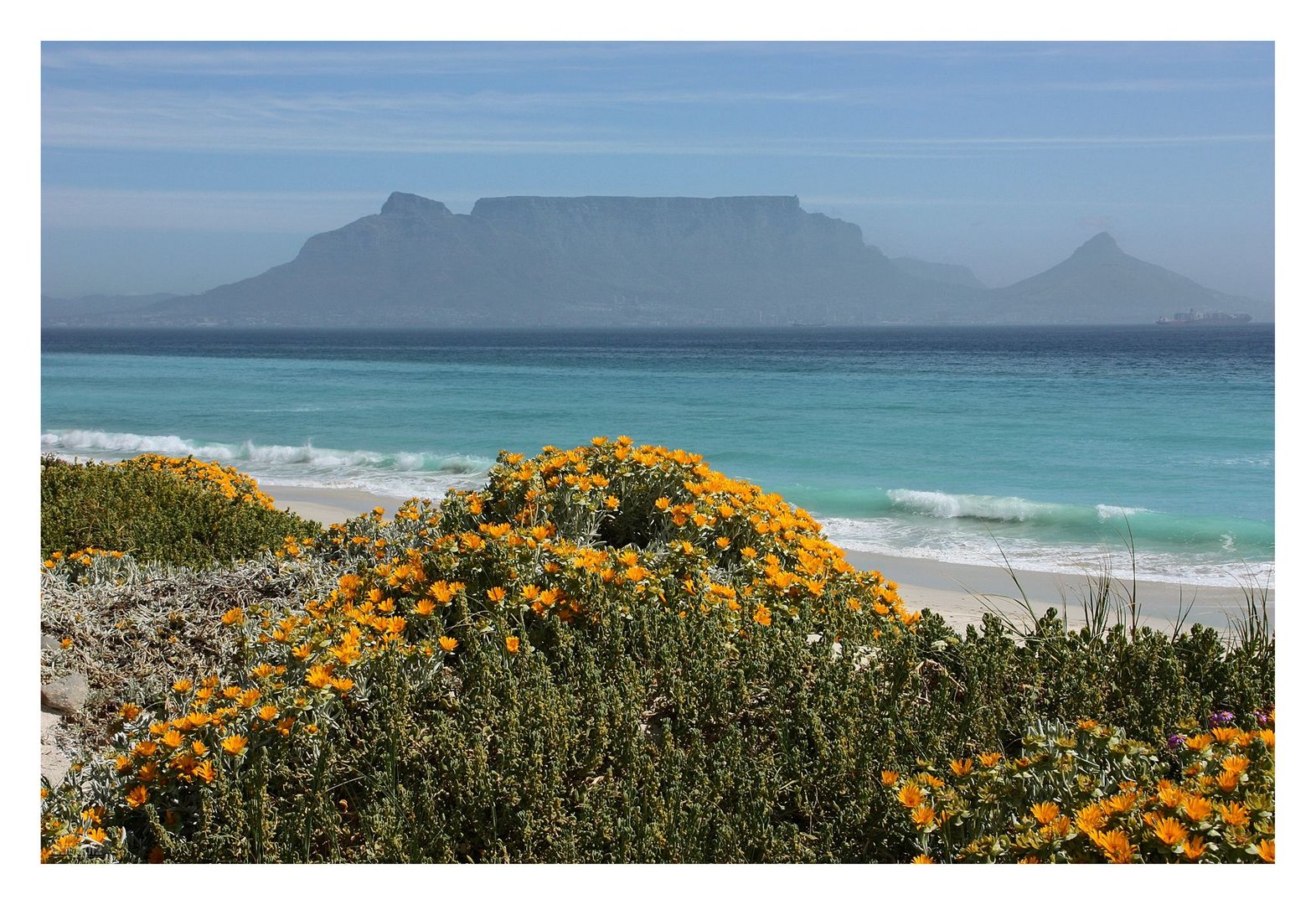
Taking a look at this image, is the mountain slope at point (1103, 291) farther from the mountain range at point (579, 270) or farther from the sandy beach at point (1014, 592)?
the sandy beach at point (1014, 592)

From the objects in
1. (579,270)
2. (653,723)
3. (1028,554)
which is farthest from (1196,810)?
(579,270)

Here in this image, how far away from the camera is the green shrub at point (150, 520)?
604cm

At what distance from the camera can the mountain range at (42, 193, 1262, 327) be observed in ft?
315

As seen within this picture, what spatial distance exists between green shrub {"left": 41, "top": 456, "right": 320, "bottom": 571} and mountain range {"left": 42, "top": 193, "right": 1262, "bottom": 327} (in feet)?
290

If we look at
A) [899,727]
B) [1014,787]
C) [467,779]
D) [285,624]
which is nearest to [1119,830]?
[1014,787]

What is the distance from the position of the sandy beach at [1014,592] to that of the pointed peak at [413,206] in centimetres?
9979

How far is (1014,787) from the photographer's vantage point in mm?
2443

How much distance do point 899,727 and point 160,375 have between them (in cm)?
5319

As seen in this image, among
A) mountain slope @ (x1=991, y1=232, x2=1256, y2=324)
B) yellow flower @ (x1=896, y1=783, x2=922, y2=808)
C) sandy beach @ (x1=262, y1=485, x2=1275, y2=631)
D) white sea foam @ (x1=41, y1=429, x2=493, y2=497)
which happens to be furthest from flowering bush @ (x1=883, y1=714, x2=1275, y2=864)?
mountain slope @ (x1=991, y1=232, x2=1256, y2=324)

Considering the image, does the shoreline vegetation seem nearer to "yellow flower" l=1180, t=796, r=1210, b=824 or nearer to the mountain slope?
"yellow flower" l=1180, t=796, r=1210, b=824

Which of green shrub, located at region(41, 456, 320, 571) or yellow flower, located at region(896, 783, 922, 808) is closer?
yellow flower, located at region(896, 783, 922, 808)

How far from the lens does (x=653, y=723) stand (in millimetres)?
3102

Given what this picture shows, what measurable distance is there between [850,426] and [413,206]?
9153cm

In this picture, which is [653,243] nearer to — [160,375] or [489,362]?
[489,362]
